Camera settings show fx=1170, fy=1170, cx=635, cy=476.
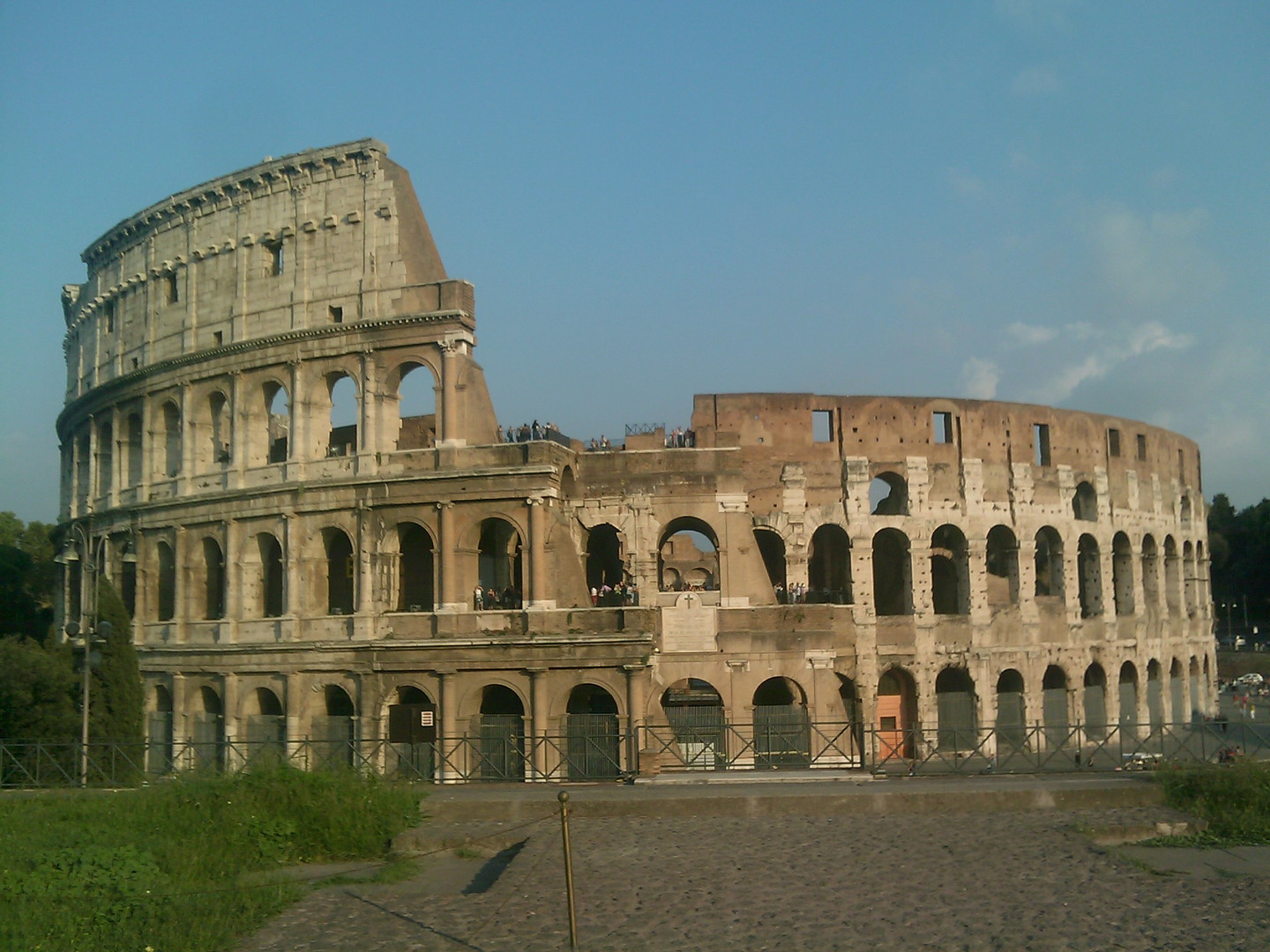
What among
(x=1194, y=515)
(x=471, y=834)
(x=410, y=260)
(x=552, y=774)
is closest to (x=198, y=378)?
(x=410, y=260)

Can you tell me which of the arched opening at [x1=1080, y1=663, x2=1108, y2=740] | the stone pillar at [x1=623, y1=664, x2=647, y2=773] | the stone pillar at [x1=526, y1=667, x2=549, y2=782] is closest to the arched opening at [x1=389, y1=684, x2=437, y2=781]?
the stone pillar at [x1=526, y1=667, x2=549, y2=782]

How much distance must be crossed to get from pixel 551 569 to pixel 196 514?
10.4m

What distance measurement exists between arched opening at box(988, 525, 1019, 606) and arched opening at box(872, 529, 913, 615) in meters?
2.64

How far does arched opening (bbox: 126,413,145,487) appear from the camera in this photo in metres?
34.1

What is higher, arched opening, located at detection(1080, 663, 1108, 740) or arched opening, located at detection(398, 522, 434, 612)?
arched opening, located at detection(398, 522, 434, 612)

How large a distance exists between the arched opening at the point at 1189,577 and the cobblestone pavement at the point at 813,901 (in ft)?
98.2

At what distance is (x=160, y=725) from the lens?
3128 cm

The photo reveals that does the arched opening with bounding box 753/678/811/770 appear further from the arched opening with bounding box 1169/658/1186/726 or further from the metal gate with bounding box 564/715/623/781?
the arched opening with bounding box 1169/658/1186/726

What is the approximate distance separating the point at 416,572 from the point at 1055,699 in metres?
18.3

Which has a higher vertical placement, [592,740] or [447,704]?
[447,704]

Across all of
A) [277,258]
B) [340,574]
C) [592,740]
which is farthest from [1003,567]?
[277,258]

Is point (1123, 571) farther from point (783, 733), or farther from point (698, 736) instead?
point (698, 736)

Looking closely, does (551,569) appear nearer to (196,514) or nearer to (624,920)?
(196,514)

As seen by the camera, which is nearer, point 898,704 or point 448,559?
point 448,559
